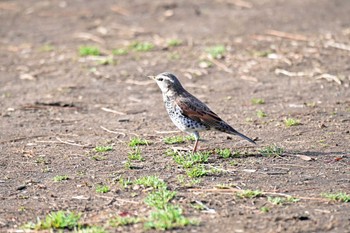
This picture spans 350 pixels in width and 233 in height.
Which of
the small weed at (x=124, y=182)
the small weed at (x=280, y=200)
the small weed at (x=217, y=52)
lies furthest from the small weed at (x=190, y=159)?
the small weed at (x=217, y=52)

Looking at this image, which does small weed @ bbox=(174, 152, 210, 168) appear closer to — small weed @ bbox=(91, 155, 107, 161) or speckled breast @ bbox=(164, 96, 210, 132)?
speckled breast @ bbox=(164, 96, 210, 132)

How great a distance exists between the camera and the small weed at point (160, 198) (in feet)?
26.2

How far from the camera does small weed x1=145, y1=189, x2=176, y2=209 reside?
798 centimetres

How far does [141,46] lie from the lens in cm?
1702

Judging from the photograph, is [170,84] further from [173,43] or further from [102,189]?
[173,43]

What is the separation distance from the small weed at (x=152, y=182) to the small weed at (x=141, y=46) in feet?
27.1

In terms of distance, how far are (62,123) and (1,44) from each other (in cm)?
664

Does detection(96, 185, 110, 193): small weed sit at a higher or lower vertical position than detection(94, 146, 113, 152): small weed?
higher

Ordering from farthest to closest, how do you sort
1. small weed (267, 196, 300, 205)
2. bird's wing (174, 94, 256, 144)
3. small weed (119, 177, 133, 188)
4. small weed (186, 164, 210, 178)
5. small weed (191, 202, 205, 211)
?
1. bird's wing (174, 94, 256, 144)
2. small weed (186, 164, 210, 178)
3. small weed (119, 177, 133, 188)
4. small weed (267, 196, 300, 205)
5. small weed (191, 202, 205, 211)

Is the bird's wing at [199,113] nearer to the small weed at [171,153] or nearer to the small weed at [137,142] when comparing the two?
the small weed at [171,153]

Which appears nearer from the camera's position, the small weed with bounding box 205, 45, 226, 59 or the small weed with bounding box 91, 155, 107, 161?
the small weed with bounding box 91, 155, 107, 161

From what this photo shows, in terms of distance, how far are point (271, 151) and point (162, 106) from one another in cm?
352

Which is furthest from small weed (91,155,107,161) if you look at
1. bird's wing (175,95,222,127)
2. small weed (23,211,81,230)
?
small weed (23,211,81,230)

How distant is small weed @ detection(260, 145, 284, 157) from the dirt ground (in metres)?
0.10
